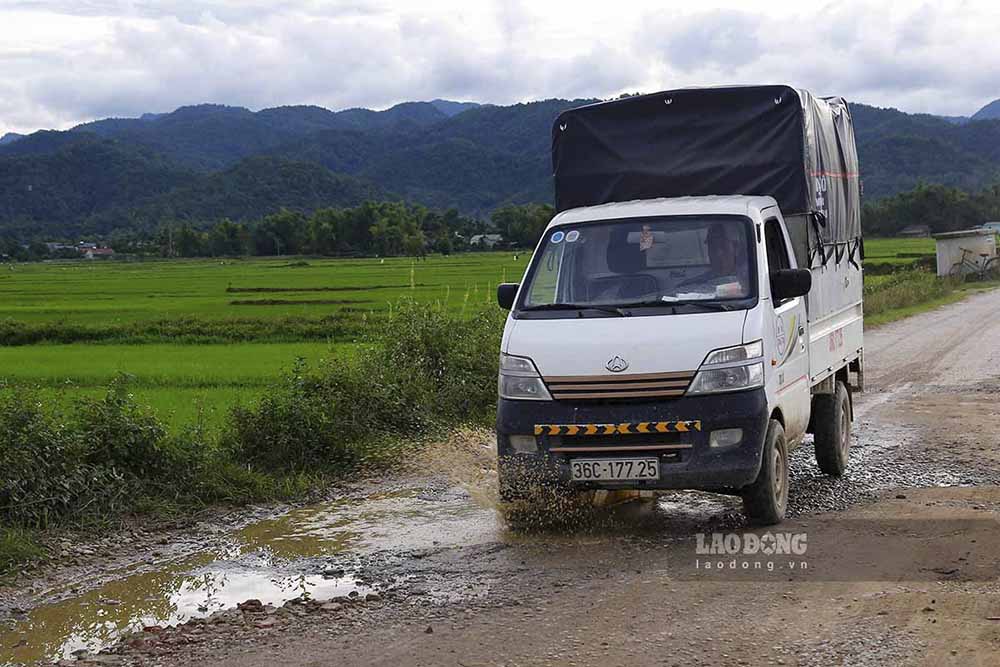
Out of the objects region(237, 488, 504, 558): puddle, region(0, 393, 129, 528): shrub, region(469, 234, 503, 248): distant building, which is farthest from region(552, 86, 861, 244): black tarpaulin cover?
region(469, 234, 503, 248): distant building

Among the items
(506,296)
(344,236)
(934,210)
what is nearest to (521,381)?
(506,296)

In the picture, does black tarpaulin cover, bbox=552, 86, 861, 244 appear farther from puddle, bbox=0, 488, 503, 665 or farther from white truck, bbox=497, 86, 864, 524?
puddle, bbox=0, 488, 503, 665

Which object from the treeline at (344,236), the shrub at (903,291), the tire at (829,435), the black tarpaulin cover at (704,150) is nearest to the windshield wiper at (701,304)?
the black tarpaulin cover at (704,150)

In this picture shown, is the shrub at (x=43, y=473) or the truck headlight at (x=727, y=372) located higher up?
the truck headlight at (x=727, y=372)

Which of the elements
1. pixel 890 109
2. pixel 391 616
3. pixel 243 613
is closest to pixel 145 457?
pixel 243 613

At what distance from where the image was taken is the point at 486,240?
10312cm

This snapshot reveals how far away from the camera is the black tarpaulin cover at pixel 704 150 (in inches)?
340

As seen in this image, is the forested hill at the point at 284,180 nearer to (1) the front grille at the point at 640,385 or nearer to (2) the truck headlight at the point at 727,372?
(2) the truck headlight at the point at 727,372

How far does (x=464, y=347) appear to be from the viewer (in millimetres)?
12391

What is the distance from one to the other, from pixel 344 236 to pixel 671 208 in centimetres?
9093

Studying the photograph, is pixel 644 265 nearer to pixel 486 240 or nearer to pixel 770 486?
pixel 770 486

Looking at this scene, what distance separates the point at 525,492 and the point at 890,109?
19297cm

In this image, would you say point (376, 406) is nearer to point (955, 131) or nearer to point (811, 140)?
point (811, 140)

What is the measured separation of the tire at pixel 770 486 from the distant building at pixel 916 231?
98.4 meters
